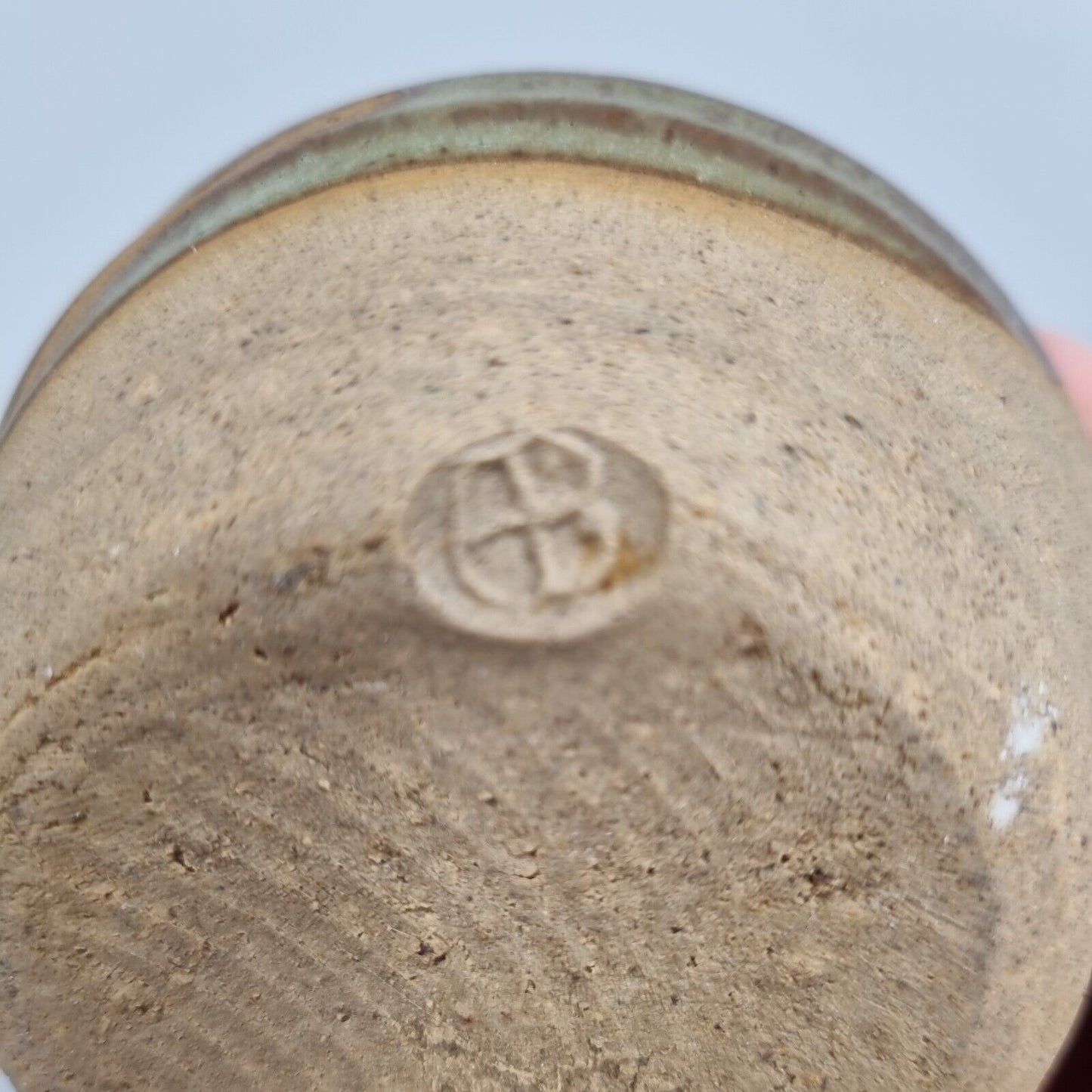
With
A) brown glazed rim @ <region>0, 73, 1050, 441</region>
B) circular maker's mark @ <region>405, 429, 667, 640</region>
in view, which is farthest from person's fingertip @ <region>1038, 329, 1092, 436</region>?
circular maker's mark @ <region>405, 429, 667, 640</region>

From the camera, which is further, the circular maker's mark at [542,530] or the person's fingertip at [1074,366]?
the person's fingertip at [1074,366]

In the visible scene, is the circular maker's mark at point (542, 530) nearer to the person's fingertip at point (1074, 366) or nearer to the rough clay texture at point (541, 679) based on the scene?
the rough clay texture at point (541, 679)

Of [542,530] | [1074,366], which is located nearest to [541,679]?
[542,530]

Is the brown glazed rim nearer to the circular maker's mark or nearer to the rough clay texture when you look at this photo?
the rough clay texture

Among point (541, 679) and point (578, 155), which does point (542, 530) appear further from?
point (578, 155)

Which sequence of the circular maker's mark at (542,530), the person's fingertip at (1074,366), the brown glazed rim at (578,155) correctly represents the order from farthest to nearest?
the person's fingertip at (1074,366), the brown glazed rim at (578,155), the circular maker's mark at (542,530)

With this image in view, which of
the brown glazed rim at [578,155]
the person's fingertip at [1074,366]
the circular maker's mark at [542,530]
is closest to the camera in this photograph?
the circular maker's mark at [542,530]

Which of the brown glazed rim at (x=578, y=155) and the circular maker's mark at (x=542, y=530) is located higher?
the brown glazed rim at (x=578, y=155)

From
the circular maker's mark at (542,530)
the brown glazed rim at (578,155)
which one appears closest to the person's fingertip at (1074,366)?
the brown glazed rim at (578,155)
